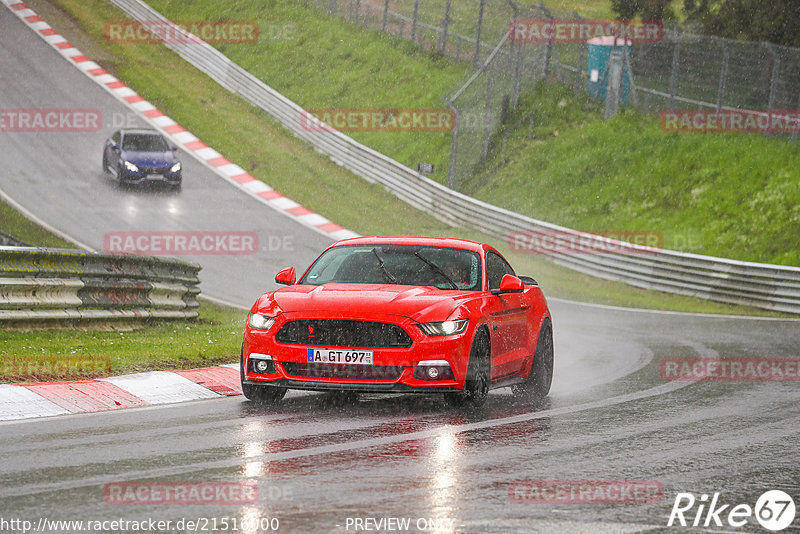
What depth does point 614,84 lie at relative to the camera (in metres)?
34.3

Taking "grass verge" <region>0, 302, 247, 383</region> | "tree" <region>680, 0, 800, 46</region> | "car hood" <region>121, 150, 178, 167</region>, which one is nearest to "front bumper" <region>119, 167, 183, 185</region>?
"car hood" <region>121, 150, 178, 167</region>

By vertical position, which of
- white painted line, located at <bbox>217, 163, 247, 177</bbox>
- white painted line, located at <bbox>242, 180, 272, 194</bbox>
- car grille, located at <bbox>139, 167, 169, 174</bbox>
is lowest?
white painted line, located at <bbox>242, 180, 272, 194</bbox>

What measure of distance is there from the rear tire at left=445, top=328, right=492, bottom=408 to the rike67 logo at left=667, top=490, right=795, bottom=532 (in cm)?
316

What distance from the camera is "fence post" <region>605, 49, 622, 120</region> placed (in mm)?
33312

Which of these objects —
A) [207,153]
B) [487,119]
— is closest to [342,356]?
[487,119]

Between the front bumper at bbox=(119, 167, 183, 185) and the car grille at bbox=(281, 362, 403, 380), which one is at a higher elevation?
the car grille at bbox=(281, 362, 403, 380)

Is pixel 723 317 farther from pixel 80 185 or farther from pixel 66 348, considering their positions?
pixel 80 185

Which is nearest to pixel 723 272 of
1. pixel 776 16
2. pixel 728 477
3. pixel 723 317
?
pixel 723 317

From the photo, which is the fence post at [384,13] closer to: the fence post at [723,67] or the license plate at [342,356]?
the fence post at [723,67]

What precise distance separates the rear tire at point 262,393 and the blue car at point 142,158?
68.9 ft

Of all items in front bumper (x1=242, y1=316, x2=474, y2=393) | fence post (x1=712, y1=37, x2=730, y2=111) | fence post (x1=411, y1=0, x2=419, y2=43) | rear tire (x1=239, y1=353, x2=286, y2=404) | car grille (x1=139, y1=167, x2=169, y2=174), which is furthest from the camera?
fence post (x1=411, y1=0, x2=419, y2=43)

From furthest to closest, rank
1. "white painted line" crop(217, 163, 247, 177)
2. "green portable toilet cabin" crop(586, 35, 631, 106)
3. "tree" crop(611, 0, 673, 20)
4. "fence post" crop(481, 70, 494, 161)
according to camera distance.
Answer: "tree" crop(611, 0, 673, 20) < "green portable toilet cabin" crop(586, 35, 631, 106) < "fence post" crop(481, 70, 494, 161) < "white painted line" crop(217, 163, 247, 177)

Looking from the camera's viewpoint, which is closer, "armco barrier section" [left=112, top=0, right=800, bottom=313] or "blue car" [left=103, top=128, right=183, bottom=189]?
"armco barrier section" [left=112, top=0, right=800, bottom=313]

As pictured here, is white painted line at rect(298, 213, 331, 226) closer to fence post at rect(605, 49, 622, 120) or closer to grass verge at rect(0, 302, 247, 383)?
fence post at rect(605, 49, 622, 120)
